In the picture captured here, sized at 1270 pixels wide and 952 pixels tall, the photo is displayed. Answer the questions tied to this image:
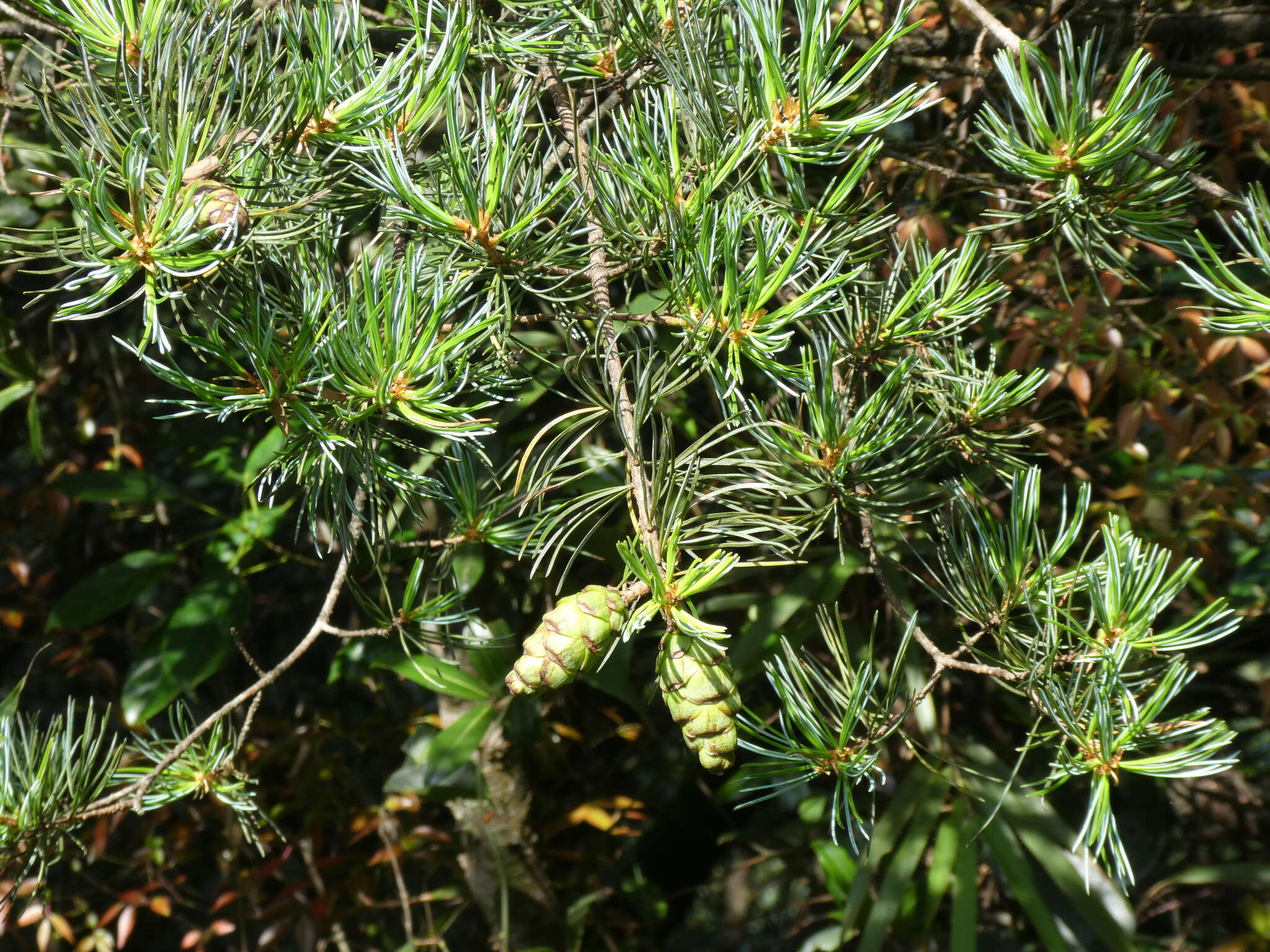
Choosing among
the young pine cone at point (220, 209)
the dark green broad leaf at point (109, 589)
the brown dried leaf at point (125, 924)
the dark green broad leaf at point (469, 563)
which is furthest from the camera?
the brown dried leaf at point (125, 924)

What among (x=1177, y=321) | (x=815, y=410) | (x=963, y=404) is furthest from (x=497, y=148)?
(x=1177, y=321)

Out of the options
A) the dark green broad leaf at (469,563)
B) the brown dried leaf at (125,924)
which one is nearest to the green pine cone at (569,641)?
the dark green broad leaf at (469,563)

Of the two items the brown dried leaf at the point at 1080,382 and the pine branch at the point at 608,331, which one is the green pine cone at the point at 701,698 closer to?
the pine branch at the point at 608,331

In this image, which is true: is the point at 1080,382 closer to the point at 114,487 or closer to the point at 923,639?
the point at 923,639

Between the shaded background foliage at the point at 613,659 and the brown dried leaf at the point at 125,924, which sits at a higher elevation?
the shaded background foliage at the point at 613,659

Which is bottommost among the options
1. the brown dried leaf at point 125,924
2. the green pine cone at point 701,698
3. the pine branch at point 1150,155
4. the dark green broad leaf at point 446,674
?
the brown dried leaf at point 125,924

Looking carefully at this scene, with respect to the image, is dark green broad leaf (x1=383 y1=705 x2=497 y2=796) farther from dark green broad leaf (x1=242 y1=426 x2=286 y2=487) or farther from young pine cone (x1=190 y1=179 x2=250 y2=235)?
young pine cone (x1=190 y1=179 x2=250 y2=235)

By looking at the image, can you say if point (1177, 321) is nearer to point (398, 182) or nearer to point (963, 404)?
point (963, 404)
